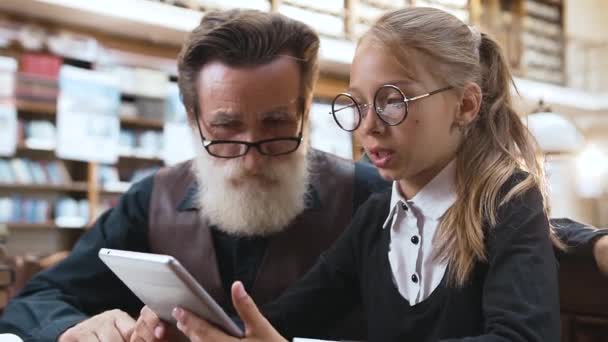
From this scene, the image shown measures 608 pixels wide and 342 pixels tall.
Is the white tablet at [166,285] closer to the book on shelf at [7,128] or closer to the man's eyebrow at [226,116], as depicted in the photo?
the man's eyebrow at [226,116]

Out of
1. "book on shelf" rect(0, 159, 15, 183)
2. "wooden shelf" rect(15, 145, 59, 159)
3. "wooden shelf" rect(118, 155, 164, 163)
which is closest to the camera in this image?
"book on shelf" rect(0, 159, 15, 183)

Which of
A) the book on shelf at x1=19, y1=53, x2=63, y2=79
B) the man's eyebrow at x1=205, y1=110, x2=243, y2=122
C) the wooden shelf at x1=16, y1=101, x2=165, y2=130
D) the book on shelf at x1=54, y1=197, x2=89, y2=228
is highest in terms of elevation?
the book on shelf at x1=19, y1=53, x2=63, y2=79

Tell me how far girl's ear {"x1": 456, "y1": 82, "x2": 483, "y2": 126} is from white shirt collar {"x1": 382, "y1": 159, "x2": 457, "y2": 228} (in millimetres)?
73

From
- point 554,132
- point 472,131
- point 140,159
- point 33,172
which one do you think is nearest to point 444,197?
point 472,131

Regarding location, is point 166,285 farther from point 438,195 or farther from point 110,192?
A: point 110,192

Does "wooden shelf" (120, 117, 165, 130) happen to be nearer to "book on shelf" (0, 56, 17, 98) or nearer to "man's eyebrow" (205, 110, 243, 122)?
"book on shelf" (0, 56, 17, 98)

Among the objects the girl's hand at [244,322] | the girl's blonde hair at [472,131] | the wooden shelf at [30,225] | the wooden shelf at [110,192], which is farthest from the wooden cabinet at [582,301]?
the wooden shelf at [110,192]

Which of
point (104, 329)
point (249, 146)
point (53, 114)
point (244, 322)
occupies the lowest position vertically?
point (104, 329)

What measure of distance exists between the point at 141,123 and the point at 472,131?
5.46 meters

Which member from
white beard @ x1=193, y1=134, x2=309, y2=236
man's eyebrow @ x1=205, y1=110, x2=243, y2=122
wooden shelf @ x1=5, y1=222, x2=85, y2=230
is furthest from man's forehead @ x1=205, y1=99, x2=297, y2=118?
wooden shelf @ x1=5, y1=222, x2=85, y2=230

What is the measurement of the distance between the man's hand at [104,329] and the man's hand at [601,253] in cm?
83

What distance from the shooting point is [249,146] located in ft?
4.68

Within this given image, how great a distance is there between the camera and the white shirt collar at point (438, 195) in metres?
1.06

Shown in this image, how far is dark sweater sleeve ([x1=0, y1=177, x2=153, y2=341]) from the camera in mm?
1569
